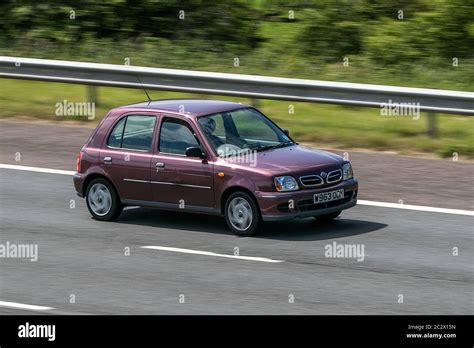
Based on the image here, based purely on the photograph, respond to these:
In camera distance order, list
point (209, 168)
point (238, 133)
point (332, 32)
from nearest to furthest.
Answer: point (209, 168) < point (238, 133) < point (332, 32)

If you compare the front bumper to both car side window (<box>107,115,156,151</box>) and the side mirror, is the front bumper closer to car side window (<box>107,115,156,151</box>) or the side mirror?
the side mirror

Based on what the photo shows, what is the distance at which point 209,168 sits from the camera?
1353cm

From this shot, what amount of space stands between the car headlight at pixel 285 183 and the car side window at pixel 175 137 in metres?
1.28

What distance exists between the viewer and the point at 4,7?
26.9 meters

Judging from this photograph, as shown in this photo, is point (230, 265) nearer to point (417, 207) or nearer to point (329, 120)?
point (417, 207)

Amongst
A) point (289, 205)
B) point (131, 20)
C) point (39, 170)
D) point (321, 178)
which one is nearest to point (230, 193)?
point (289, 205)

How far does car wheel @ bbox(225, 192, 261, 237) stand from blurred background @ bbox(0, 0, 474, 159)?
5.26 metres

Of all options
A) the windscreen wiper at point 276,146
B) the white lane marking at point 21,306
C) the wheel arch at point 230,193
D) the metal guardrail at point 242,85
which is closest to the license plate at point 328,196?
the wheel arch at point 230,193

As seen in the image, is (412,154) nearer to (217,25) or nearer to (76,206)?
(76,206)

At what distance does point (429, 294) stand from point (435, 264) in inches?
49.1

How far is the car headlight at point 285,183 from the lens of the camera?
13.1 m

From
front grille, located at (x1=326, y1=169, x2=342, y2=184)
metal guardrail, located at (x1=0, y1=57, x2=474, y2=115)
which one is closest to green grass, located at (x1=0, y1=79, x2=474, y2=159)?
metal guardrail, located at (x1=0, y1=57, x2=474, y2=115)

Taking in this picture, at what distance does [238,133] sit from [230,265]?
2.21m

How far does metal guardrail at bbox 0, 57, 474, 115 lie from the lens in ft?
59.5
